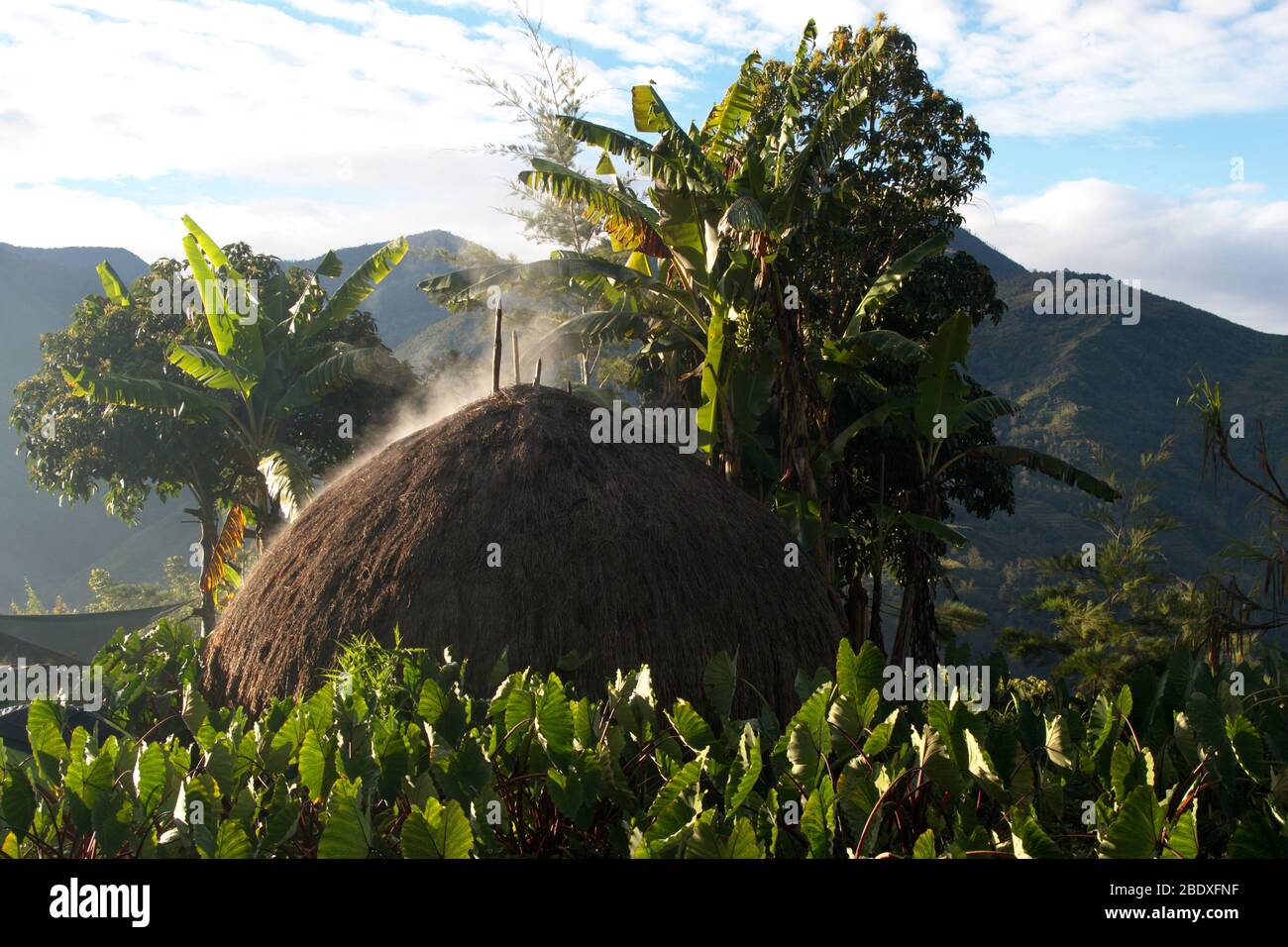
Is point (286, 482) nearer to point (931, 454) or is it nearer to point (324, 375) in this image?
point (324, 375)

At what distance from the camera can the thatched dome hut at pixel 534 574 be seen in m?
6.88

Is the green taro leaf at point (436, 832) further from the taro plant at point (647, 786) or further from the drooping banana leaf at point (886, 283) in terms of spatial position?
the drooping banana leaf at point (886, 283)

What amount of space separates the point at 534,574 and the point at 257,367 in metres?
12.0

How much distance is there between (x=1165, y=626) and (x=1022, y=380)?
53.3 m

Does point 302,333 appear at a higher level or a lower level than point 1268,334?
lower

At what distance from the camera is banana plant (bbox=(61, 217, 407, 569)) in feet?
51.0

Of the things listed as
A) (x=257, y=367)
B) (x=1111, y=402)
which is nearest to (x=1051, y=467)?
(x=257, y=367)

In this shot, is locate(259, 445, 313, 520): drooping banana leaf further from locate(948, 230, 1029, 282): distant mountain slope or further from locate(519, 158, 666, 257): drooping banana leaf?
locate(948, 230, 1029, 282): distant mountain slope

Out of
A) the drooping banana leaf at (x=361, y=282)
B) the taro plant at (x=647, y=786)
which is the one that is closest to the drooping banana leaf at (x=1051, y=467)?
the taro plant at (x=647, y=786)

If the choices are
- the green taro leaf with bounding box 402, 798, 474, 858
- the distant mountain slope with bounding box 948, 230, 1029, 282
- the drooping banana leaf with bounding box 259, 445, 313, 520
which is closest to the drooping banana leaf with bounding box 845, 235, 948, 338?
the drooping banana leaf with bounding box 259, 445, 313, 520

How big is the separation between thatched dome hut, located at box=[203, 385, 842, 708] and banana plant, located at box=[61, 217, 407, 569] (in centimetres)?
752
